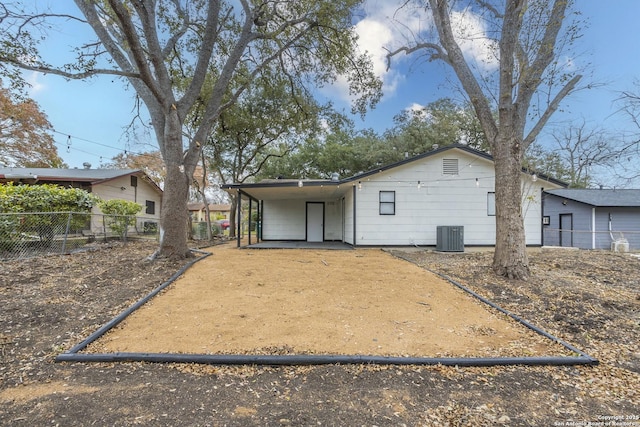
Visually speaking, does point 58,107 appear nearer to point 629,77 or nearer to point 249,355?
point 249,355

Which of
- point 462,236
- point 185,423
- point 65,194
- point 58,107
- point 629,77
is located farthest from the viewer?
point 58,107

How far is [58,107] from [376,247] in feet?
58.9

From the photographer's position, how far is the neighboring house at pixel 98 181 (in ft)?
43.6

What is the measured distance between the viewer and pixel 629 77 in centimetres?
472

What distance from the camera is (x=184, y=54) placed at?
35.5 ft

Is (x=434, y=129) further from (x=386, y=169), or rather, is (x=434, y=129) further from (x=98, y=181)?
(x=98, y=181)

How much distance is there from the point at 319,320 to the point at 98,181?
14.5m

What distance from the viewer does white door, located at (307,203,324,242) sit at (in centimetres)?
1477

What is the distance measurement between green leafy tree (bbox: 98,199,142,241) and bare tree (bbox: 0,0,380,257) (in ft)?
13.7

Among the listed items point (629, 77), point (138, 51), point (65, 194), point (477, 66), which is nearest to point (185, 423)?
point (138, 51)

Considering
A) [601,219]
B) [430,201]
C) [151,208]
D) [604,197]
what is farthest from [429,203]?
[151,208]

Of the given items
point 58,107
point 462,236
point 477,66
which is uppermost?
point 58,107

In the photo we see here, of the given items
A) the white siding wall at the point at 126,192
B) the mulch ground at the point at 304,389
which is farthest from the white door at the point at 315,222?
the mulch ground at the point at 304,389

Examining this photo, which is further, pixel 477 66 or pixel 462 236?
pixel 462 236
